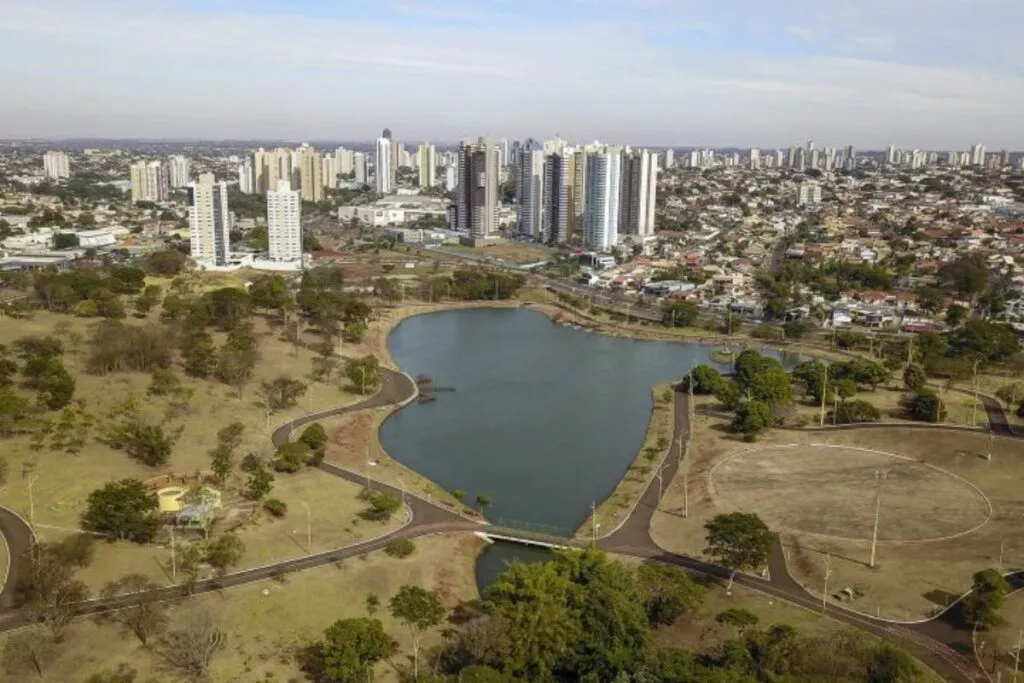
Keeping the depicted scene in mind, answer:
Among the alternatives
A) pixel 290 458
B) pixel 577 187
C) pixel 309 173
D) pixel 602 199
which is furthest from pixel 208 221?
pixel 309 173

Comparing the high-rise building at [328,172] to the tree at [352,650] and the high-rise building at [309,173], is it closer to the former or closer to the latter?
the high-rise building at [309,173]

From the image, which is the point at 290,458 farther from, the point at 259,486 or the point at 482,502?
the point at 482,502

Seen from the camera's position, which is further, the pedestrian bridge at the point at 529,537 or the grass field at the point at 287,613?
the pedestrian bridge at the point at 529,537

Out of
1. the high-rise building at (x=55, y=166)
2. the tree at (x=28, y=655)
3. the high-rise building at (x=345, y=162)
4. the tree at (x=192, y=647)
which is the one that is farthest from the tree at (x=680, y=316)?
the high-rise building at (x=345, y=162)

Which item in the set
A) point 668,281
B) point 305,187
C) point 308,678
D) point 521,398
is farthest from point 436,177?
point 308,678

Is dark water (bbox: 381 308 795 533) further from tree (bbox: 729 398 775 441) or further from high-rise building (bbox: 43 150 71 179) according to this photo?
high-rise building (bbox: 43 150 71 179)

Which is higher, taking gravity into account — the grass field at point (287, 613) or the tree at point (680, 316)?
the tree at point (680, 316)

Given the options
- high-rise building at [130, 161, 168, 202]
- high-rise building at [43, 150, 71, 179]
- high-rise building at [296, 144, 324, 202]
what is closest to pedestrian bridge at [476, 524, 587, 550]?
high-rise building at [130, 161, 168, 202]

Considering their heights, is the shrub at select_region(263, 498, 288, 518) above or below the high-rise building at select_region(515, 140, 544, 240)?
below
